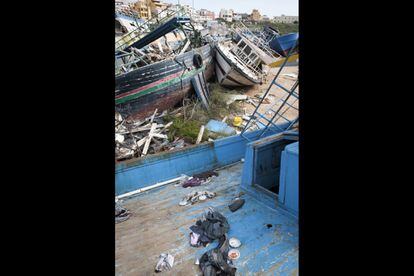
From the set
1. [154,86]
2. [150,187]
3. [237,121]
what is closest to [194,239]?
[150,187]

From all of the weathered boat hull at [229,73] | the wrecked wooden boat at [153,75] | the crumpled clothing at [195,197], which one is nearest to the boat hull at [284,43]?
the weathered boat hull at [229,73]

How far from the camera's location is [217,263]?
3.60 m

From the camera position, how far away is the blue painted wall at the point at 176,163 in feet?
20.1

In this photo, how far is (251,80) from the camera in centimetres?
1764

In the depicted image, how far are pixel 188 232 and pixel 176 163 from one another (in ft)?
7.81

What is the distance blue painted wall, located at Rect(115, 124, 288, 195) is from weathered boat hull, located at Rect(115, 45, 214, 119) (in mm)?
5995

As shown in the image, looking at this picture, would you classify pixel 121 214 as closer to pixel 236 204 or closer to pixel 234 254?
pixel 236 204

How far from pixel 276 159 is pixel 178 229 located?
100 inches

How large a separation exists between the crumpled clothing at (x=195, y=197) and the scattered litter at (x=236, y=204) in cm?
61

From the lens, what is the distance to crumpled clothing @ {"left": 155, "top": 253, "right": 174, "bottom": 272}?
376 centimetres
